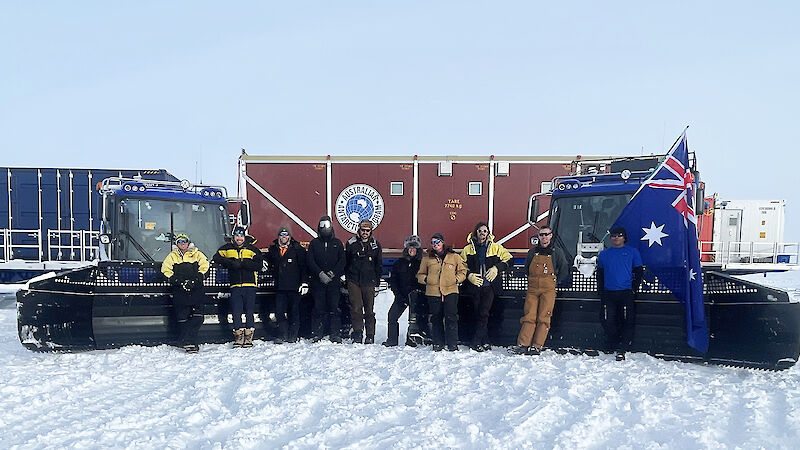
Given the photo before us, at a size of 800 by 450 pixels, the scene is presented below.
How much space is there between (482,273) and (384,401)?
8.74 ft

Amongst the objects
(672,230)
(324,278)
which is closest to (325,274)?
(324,278)

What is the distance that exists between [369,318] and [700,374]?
3.93 metres

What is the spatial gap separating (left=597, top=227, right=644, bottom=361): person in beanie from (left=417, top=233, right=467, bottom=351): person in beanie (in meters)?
1.69

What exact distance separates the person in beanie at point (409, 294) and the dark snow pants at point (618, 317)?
227 centimetres

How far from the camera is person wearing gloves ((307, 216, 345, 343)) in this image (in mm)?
6836

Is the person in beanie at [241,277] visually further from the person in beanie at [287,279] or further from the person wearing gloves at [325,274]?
the person wearing gloves at [325,274]

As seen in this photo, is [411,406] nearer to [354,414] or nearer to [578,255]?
[354,414]

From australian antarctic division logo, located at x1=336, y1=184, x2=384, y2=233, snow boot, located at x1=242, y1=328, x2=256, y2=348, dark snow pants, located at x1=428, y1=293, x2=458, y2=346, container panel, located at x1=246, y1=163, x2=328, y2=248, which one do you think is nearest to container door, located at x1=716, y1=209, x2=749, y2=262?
australian antarctic division logo, located at x1=336, y1=184, x2=384, y2=233

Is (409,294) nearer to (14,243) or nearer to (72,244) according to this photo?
(72,244)

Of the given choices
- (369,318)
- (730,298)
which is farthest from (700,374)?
(369,318)

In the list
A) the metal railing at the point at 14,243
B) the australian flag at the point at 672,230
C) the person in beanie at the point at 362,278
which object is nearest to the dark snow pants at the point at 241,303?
the person in beanie at the point at 362,278

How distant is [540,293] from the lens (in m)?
6.19

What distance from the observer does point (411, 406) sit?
4.21 metres

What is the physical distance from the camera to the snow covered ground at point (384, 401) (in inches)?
139
